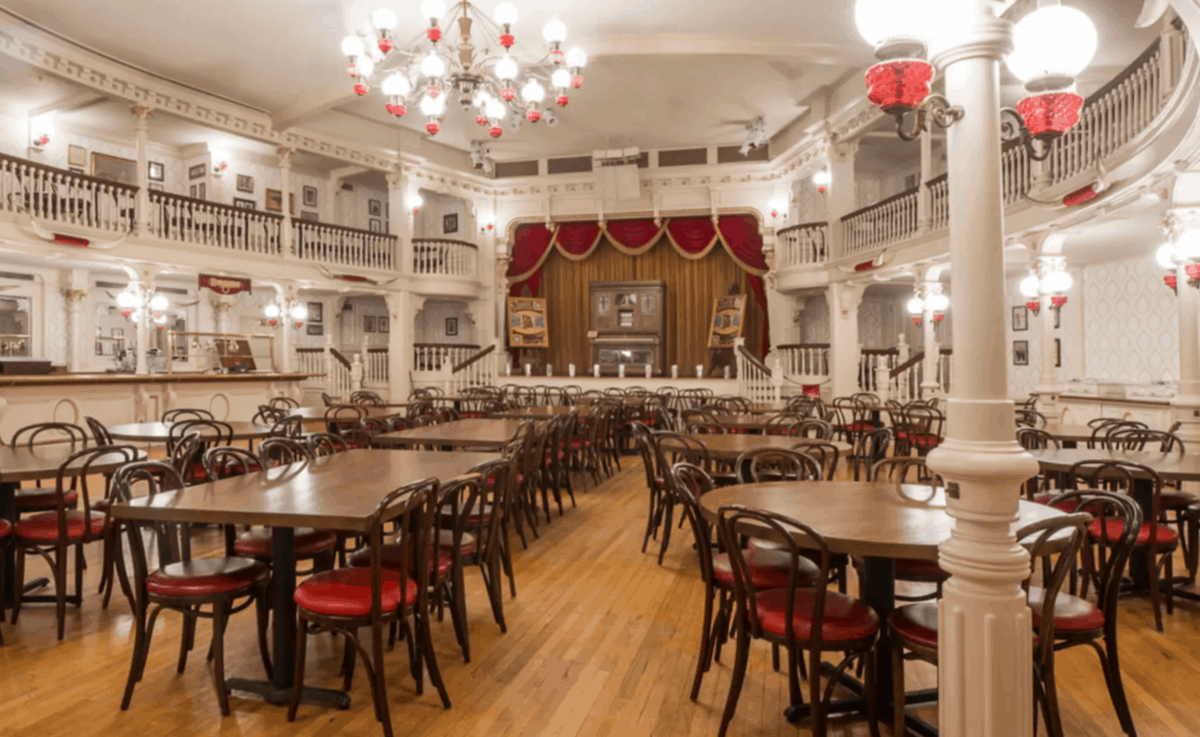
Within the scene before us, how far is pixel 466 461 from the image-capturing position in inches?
158

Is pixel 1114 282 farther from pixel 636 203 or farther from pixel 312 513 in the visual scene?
pixel 312 513

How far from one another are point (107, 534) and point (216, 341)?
37.9 feet

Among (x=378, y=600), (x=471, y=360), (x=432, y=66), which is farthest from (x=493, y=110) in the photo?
(x=471, y=360)

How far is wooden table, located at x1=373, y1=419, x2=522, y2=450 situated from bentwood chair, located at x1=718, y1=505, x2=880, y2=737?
2.82 m

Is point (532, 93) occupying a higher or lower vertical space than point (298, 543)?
higher

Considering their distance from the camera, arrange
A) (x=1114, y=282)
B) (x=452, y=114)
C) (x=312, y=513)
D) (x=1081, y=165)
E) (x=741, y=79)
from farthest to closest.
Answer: (x=452, y=114) → (x=741, y=79) → (x=1114, y=282) → (x=1081, y=165) → (x=312, y=513)

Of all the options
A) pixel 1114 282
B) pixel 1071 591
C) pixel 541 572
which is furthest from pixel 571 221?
pixel 1071 591

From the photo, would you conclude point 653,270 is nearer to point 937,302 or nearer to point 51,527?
point 937,302

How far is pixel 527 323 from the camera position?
602 inches

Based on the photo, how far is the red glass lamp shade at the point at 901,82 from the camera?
6.26ft

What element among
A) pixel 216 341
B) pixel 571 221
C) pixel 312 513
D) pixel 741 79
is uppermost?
→ pixel 741 79

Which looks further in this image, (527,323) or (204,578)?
(527,323)

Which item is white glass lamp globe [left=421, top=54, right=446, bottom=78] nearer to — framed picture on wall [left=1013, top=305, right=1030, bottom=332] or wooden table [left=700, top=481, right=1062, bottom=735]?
wooden table [left=700, top=481, right=1062, bottom=735]

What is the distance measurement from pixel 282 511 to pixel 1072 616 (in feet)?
8.99
